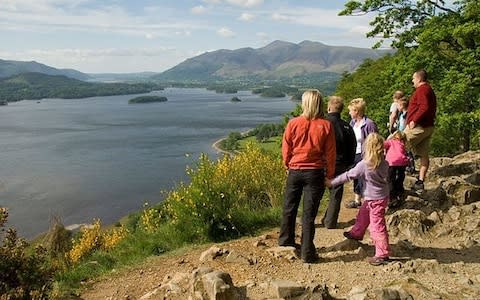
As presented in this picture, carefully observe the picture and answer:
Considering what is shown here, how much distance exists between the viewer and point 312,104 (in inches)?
194

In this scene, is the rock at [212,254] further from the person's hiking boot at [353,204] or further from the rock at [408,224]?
the person's hiking boot at [353,204]

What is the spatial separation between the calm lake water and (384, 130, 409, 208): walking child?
63.0ft

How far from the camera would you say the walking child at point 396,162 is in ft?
22.5

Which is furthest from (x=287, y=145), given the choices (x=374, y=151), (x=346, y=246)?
(x=346, y=246)

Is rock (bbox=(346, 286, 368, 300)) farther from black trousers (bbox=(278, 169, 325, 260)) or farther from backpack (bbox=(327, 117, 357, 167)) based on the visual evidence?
backpack (bbox=(327, 117, 357, 167))

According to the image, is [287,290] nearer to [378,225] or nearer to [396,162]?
[378,225]

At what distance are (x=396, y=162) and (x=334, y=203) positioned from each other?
125cm

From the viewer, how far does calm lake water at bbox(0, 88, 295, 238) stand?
53469 mm

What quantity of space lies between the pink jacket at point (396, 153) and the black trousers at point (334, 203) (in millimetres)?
1088

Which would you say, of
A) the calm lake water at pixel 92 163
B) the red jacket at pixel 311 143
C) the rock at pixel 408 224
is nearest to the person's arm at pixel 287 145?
the red jacket at pixel 311 143

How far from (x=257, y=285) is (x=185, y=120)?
126m

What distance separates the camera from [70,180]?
63375 millimetres

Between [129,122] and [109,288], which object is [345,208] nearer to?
[109,288]

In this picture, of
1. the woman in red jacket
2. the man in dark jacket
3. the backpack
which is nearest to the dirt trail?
the woman in red jacket
